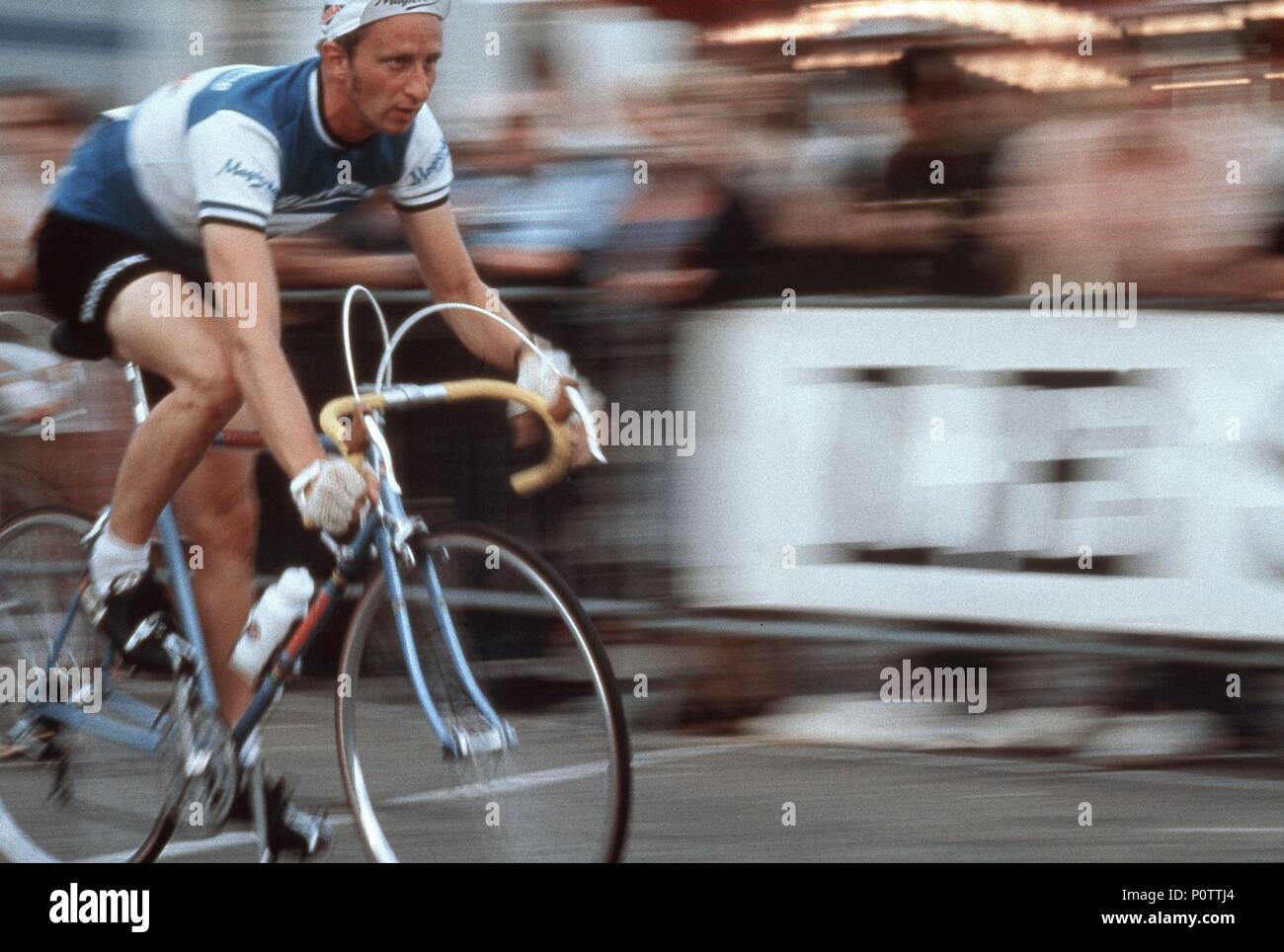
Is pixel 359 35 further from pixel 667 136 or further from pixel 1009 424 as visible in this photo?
pixel 1009 424

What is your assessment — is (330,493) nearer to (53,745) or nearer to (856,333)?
(53,745)

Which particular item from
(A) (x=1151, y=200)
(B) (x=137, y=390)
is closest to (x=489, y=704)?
(B) (x=137, y=390)

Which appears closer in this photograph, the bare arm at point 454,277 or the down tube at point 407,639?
the down tube at point 407,639

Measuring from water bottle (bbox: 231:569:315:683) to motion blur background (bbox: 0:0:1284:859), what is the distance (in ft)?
2.30

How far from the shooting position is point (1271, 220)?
21.2 ft

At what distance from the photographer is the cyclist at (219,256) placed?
545 cm

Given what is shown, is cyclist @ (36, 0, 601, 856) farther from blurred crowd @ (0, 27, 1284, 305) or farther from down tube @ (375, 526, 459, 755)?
blurred crowd @ (0, 27, 1284, 305)

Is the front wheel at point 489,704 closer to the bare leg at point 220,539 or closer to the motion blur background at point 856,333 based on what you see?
the bare leg at point 220,539

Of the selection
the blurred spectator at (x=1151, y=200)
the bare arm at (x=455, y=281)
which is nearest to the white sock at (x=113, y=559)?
the bare arm at (x=455, y=281)

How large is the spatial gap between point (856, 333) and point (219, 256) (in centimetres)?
203

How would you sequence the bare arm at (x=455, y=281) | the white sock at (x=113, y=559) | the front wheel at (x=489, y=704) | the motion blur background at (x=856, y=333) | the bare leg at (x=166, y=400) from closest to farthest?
the front wheel at (x=489, y=704)
the bare leg at (x=166, y=400)
the white sock at (x=113, y=559)
the bare arm at (x=455, y=281)
the motion blur background at (x=856, y=333)

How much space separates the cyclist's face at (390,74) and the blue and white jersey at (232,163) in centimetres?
7
